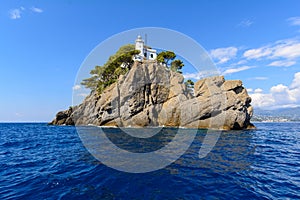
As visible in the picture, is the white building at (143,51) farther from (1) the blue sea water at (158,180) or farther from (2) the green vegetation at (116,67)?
(1) the blue sea water at (158,180)

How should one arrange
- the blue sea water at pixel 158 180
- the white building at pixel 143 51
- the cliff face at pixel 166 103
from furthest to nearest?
the white building at pixel 143 51, the cliff face at pixel 166 103, the blue sea water at pixel 158 180

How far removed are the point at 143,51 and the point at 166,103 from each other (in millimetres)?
30693

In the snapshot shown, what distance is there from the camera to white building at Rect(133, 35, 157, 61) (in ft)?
220

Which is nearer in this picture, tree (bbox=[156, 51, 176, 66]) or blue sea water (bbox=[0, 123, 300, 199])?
Answer: blue sea water (bbox=[0, 123, 300, 199])

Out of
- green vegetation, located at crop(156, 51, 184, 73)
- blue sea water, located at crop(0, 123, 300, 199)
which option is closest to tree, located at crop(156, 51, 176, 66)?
green vegetation, located at crop(156, 51, 184, 73)

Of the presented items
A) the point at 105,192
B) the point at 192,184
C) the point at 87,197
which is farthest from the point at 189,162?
the point at 87,197

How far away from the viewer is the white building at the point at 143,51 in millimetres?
67125

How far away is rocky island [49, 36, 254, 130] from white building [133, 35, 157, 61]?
1056 centimetres

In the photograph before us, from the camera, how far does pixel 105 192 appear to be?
6609 mm

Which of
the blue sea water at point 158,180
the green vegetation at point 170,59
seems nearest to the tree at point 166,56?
the green vegetation at point 170,59

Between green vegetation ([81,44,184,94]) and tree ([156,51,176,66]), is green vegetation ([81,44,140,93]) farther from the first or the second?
tree ([156,51,176,66])

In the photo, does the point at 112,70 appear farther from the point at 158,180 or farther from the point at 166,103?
the point at 158,180

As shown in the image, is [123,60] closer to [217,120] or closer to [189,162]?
[217,120]

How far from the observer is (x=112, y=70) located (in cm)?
6078
